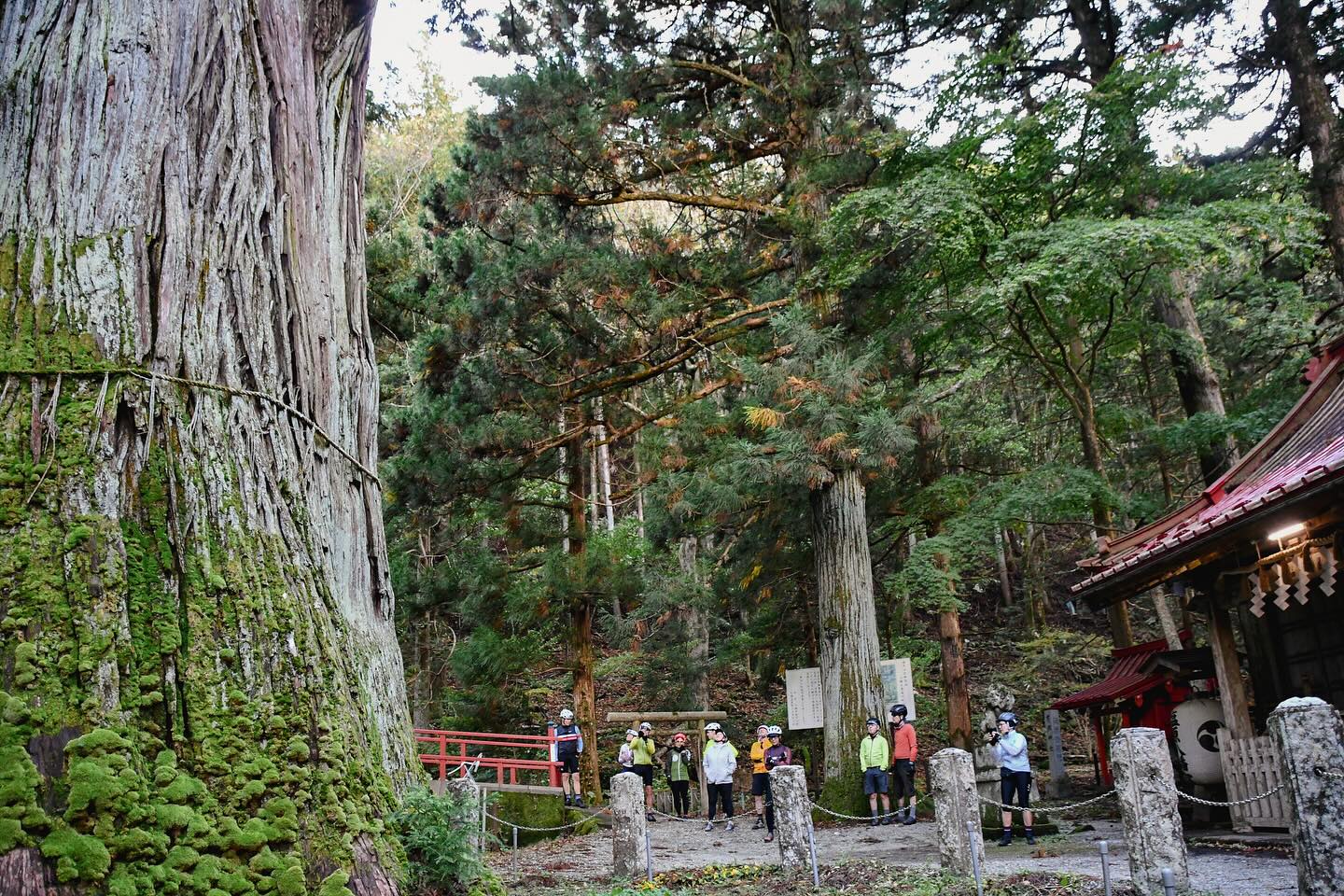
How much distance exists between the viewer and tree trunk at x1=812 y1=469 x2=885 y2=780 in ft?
42.7

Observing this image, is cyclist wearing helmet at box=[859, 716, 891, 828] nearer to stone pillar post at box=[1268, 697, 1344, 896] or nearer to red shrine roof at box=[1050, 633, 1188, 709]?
red shrine roof at box=[1050, 633, 1188, 709]

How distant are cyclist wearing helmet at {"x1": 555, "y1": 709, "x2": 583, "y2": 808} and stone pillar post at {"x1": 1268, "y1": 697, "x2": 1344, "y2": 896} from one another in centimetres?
1046

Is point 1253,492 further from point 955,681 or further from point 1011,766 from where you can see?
point 955,681

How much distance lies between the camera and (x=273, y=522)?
4.08 m

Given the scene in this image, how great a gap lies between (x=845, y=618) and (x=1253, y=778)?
5.58 meters

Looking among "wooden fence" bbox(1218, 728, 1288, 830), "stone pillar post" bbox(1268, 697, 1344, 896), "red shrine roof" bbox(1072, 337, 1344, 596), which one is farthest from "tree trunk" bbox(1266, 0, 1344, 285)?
"stone pillar post" bbox(1268, 697, 1344, 896)

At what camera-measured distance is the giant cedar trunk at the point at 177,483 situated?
3254 millimetres

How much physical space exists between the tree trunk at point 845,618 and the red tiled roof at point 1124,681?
2654 mm

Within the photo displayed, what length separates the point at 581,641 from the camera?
1703 cm

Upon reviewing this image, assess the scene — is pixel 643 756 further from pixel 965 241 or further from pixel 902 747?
pixel 965 241

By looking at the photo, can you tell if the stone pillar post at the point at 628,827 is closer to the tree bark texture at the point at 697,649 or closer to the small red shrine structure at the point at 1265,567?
the small red shrine structure at the point at 1265,567

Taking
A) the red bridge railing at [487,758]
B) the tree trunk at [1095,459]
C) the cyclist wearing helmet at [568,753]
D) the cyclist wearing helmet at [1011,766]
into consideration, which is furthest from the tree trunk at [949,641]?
the red bridge railing at [487,758]

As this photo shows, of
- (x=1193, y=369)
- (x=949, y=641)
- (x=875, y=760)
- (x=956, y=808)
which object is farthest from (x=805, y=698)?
(x=1193, y=369)

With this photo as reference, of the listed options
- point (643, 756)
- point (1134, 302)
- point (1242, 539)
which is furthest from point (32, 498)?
point (1134, 302)
